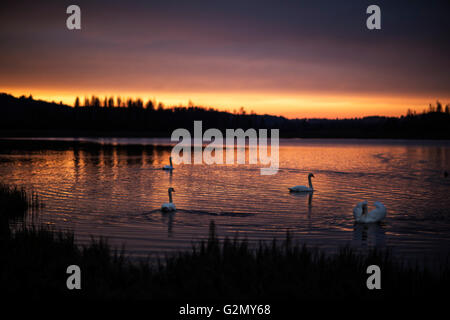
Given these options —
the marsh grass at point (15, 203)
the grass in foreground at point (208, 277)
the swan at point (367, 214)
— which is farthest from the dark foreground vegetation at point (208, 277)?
the marsh grass at point (15, 203)

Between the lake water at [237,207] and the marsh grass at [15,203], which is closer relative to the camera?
the lake water at [237,207]

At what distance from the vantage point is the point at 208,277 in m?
6.35

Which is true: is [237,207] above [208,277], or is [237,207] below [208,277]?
below

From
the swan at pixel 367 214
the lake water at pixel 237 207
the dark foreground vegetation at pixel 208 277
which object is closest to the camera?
the dark foreground vegetation at pixel 208 277

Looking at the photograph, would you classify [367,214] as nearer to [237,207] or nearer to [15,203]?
[237,207]

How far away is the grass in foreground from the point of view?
5.96 m

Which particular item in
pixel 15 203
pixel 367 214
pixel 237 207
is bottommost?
pixel 237 207

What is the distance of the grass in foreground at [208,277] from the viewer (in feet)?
19.5

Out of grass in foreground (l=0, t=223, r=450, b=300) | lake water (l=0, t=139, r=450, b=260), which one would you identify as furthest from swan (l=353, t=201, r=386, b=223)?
grass in foreground (l=0, t=223, r=450, b=300)

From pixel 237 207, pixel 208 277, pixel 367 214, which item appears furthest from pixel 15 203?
pixel 367 214

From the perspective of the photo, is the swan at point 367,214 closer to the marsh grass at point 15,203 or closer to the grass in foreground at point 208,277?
the grass in foreground at point 208,277
